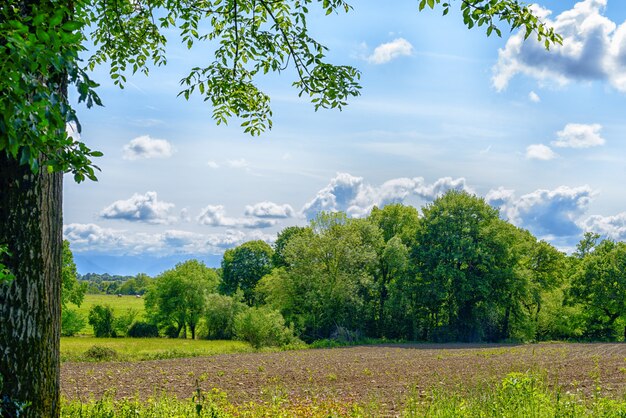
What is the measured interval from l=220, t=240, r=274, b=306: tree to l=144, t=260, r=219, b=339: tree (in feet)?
28.2

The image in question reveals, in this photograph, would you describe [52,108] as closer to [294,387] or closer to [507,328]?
[294,387]

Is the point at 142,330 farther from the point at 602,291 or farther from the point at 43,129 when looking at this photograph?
the point at 43,129

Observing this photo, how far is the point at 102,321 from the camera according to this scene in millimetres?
53812

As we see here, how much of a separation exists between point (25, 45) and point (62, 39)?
394 millimetres

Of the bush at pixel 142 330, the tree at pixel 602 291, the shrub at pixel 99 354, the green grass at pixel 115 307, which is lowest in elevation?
the bush at pixel 142 330

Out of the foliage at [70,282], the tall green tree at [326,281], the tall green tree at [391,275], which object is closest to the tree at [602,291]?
the tall green tree at [391,275]

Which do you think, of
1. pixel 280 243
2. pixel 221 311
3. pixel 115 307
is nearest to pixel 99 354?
pixel 221 311

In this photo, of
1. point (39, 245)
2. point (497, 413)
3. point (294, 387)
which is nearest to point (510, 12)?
point (497, 413)

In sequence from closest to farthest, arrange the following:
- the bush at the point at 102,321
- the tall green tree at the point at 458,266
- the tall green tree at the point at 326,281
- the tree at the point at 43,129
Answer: the tree at the point at 43,129 → the tall green tree at the point at 458,266 → the tall green tree at the point at 326,281 → the bush at the point at 102,321

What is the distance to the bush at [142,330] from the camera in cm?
5453

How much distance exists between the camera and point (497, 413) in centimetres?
833

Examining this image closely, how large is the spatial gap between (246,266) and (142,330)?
50.1 ft

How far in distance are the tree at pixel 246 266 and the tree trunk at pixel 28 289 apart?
192 feet

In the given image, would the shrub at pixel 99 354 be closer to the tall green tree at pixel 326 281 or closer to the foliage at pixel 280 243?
the tall green tree at pixel 326 281
